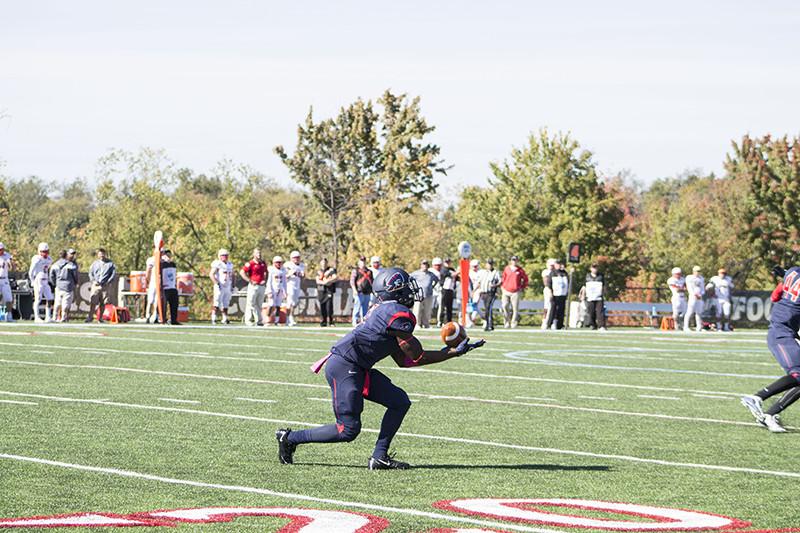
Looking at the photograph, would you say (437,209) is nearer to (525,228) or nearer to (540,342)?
(525,228)

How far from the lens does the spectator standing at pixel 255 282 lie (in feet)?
110

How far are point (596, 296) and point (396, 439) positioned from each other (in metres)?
26.7

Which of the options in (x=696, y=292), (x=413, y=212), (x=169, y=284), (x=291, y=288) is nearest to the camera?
(x=169, y=284)

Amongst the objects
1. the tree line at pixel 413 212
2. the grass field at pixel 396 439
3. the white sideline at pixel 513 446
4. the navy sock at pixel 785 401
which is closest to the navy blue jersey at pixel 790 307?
the navy sock at pixel 785 401

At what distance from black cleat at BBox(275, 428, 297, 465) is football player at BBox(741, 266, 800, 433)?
17.2 ft

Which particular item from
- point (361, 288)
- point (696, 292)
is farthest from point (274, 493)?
point (696, 292)

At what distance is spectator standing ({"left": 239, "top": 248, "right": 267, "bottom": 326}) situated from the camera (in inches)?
1323

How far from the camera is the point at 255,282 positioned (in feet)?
111

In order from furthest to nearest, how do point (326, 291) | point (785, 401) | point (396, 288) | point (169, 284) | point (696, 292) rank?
1. point (696, 292)
2. point (326, 291)
3. point (169, 284)
4. point (785, 401)
5. point (396, 288)

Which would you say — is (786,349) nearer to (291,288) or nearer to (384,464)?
(384,464)

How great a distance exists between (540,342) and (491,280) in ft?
23.4

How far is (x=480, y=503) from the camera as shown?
810 centimetres

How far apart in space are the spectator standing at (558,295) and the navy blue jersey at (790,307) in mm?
22408

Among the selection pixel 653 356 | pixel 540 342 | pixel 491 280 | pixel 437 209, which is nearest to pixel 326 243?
pixel 437 209
